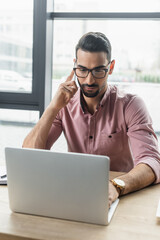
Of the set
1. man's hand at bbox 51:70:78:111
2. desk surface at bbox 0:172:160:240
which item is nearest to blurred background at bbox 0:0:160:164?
man's hand at bbox 51:70:78:111

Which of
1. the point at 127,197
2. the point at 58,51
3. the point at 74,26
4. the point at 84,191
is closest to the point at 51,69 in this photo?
Result: the point at 58,51

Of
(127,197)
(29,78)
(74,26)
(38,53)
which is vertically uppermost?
(74,26)

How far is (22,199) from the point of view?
1143 mm

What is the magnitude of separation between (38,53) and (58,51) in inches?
6.8

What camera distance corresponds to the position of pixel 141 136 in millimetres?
1658

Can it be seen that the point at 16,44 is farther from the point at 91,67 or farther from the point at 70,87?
the point at 91,67

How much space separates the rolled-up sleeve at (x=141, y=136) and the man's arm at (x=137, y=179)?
0.03 m

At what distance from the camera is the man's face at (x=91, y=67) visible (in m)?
1.74

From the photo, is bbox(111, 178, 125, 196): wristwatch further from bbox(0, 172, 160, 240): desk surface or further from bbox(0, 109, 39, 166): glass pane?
bbox(0, 109, 39, 166): glass pane

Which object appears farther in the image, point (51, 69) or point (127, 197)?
point (51, 69)

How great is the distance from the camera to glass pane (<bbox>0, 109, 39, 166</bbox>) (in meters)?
2.67

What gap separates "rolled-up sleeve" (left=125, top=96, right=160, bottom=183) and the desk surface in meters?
0.37

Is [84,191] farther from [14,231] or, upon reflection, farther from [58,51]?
[58,51]

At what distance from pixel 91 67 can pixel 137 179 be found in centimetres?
67
